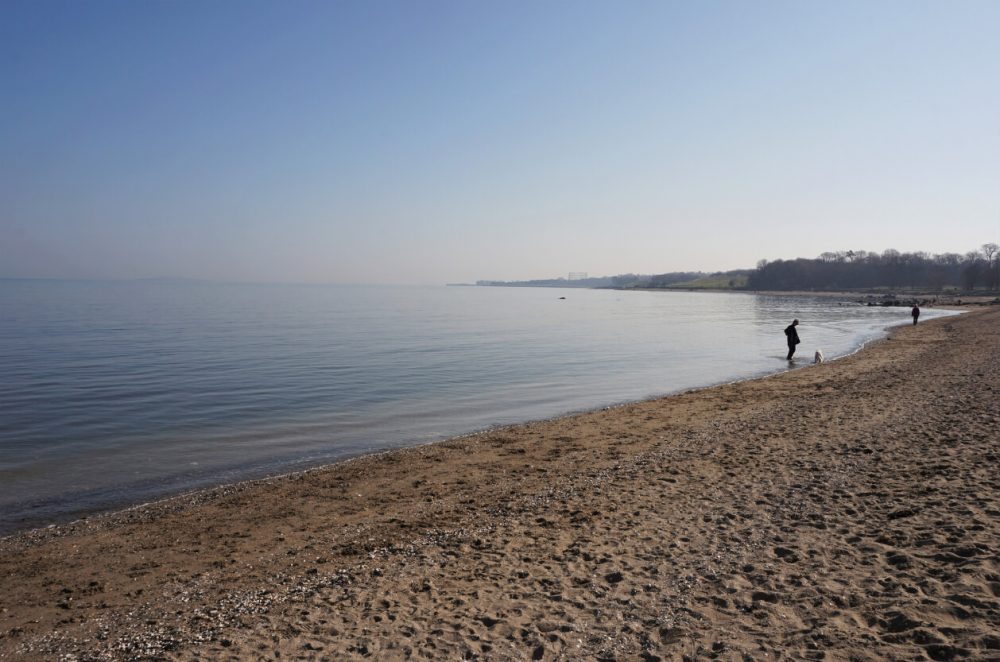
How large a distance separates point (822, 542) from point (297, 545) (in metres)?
7.53

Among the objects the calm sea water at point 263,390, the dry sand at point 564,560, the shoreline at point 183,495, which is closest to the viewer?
the dry sand at point 564,560

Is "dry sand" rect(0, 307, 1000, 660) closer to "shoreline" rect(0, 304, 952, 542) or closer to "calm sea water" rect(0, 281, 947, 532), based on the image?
"shoreline" rect(0, 304, 952, 542)

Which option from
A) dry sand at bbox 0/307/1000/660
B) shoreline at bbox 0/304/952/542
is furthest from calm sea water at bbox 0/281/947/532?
dry sand at bbox 0/307/1000/660

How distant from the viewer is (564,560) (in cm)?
765

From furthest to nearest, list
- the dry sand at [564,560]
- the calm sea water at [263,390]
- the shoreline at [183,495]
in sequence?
the calm sea water at [263,390] < the shoreline at [183,495] < the dry sand at [564,560]

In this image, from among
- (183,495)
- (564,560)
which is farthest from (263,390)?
(564,560)

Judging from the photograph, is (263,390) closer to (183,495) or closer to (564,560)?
(183,495)

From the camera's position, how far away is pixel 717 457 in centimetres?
1242

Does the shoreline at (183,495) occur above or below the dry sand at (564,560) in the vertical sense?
below

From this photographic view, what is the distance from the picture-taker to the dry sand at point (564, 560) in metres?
5.78

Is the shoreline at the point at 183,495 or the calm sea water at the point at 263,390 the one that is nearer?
the shoreline at the point at 183,495

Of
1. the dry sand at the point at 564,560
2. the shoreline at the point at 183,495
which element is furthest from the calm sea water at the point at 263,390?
the dry sand at the point at 564,560

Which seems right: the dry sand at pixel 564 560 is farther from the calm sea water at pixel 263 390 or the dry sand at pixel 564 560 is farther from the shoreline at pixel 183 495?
the calm sea water at pixel 263 390

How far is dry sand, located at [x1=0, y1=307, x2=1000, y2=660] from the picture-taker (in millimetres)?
5781
